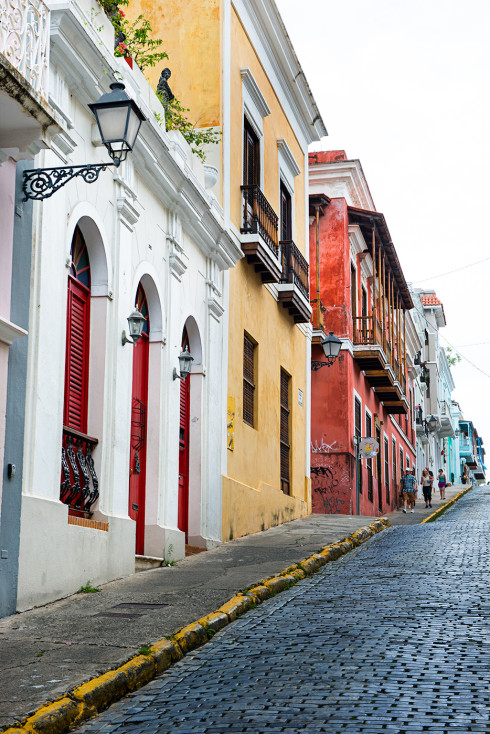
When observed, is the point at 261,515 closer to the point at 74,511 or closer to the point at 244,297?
the point at 244,297

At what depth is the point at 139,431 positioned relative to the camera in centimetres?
1143

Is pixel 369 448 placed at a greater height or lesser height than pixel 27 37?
lesser

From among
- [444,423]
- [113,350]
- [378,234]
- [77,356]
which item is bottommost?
[77,356]

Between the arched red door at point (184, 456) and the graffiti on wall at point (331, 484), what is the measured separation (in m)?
10.5

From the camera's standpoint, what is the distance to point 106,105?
7.77 metres

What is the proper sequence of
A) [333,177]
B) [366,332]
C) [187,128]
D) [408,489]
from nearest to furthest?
[187,128], [333,177], [366,332], [408,489]

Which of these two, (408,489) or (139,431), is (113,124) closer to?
(139,431)

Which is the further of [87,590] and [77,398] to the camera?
[77,398]

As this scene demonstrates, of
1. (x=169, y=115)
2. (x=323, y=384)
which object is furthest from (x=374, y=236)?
(x=169, y=115)

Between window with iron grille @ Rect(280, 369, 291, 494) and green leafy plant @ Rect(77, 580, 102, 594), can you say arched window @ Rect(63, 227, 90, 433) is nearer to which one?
green leafy plant @ Rect(77, 580, 102, 594)

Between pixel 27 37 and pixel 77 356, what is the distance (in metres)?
3.31

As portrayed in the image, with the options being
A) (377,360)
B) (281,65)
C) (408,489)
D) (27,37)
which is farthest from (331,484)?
(27,37)

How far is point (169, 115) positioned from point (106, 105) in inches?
205

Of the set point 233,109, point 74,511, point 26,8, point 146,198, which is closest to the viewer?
point 26,8
